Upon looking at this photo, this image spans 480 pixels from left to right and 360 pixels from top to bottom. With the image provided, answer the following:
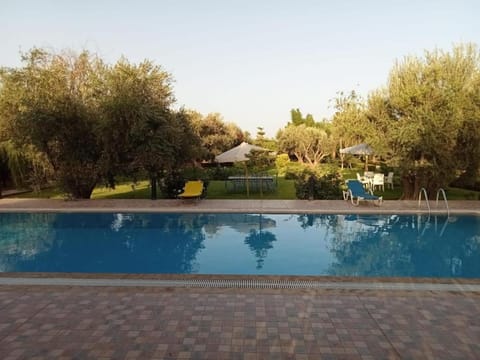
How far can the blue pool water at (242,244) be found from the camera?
6785 millimetres

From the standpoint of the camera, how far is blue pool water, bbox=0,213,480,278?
6.79 meters

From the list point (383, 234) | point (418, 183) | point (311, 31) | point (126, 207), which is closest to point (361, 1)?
point (311, 31)

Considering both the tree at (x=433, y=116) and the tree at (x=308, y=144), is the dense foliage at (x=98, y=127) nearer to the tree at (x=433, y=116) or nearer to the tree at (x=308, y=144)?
the tree at (x=433, y=116)

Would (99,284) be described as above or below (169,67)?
below

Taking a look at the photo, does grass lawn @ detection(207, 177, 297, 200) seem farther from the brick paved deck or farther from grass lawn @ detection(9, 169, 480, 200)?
the brick paved deck

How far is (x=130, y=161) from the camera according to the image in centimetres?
1220

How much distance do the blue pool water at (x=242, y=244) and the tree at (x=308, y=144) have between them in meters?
20.2

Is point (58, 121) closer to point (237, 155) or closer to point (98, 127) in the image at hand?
point (98, 127)

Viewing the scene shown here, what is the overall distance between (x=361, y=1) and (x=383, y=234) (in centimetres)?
842

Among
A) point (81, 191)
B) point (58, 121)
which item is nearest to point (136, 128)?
point (58, 121)

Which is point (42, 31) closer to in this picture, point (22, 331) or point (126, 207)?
point (126, 207)

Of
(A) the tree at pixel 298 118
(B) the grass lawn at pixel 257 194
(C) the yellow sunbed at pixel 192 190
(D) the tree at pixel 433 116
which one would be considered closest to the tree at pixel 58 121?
(C) the yellow sunbed at pixel 192 190

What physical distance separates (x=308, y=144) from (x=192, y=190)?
20.0 m

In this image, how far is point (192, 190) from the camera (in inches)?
480
